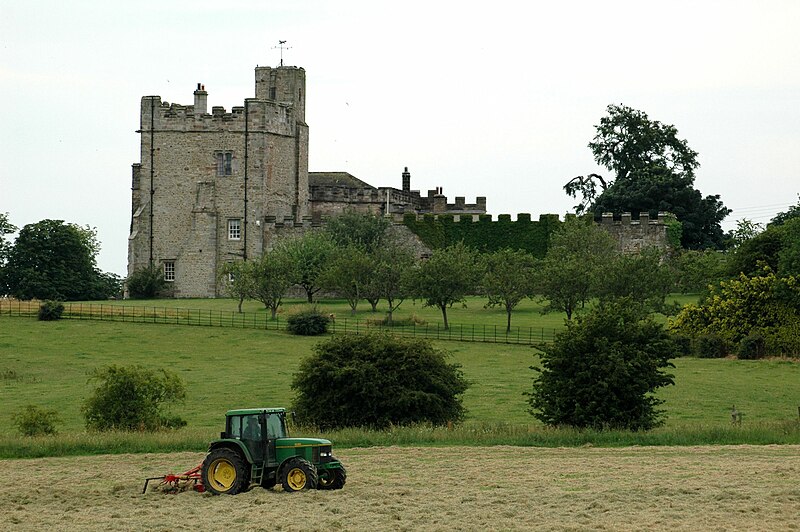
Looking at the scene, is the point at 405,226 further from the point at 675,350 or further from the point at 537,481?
the point at 537,481

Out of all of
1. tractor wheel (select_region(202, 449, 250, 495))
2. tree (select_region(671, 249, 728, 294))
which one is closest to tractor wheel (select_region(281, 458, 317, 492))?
tractor wheel (select_region(202, 449, 250, 495))

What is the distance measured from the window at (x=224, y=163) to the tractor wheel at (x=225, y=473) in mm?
53606

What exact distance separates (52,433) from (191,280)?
4329 centimetres

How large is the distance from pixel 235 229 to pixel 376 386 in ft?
140

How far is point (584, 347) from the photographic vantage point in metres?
34.2

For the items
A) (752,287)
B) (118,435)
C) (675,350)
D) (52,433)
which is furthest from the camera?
(752,287)

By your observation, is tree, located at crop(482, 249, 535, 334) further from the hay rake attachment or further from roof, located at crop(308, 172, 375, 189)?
the hay rake attachment

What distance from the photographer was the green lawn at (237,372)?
39.1 metres

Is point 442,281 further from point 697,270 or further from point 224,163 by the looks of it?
point 224,163

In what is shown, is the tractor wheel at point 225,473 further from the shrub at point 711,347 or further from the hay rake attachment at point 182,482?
the shrub at point 711,347

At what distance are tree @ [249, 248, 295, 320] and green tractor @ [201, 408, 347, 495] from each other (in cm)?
3905

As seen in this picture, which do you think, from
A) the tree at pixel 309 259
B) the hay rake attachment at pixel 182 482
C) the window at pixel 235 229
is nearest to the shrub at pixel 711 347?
the tree at pixel 309 259

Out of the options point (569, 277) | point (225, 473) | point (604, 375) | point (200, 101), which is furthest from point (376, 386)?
point (200, 101)

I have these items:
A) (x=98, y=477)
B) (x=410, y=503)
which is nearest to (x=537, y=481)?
(x=410, y=503)
